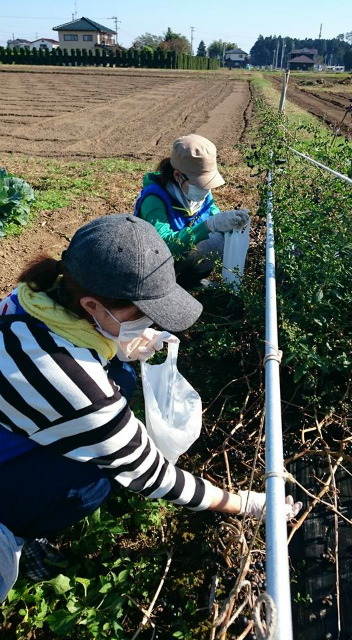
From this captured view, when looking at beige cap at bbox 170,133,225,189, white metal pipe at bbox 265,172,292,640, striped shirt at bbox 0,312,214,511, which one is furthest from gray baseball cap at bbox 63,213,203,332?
beige cap at bbox 170,133,225,189

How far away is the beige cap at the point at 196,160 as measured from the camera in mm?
3033

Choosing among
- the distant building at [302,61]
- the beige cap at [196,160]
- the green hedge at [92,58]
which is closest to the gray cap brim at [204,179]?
the beige cap at [196,160]

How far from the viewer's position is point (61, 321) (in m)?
1.53

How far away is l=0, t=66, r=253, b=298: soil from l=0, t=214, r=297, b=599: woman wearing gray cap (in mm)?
2588

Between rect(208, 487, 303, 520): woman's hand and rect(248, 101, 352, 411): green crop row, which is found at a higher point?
rect(248, 101, 352, 411): green crop row

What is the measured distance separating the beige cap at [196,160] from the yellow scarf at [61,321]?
174 cm

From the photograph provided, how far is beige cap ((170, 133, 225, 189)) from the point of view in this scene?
3.03 meters

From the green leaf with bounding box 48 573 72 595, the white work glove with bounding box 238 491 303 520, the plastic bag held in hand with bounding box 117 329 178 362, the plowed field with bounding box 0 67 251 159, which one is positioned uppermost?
the plastic bag held in hand with bounding box 117 329 178 362

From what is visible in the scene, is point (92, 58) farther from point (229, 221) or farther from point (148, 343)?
point (148, 343)

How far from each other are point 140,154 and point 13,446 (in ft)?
25.8

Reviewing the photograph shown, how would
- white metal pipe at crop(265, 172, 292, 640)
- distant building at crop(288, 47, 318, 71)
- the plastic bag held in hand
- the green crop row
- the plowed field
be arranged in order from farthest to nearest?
distant building at crop(288, 47, 318, 71), the plowed field, the green crop row, the plastic bag held in hand, white metal pipe at crop(265, 172, 292, 640)

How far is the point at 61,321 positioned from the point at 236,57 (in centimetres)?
11168

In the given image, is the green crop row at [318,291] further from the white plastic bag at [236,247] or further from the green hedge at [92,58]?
the green hedge at [92,58]

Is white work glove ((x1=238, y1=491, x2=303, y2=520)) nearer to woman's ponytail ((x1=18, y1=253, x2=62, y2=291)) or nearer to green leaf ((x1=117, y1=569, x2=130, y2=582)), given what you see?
green leaf ((x1=117, y1=569, x2=130, y2=582))
